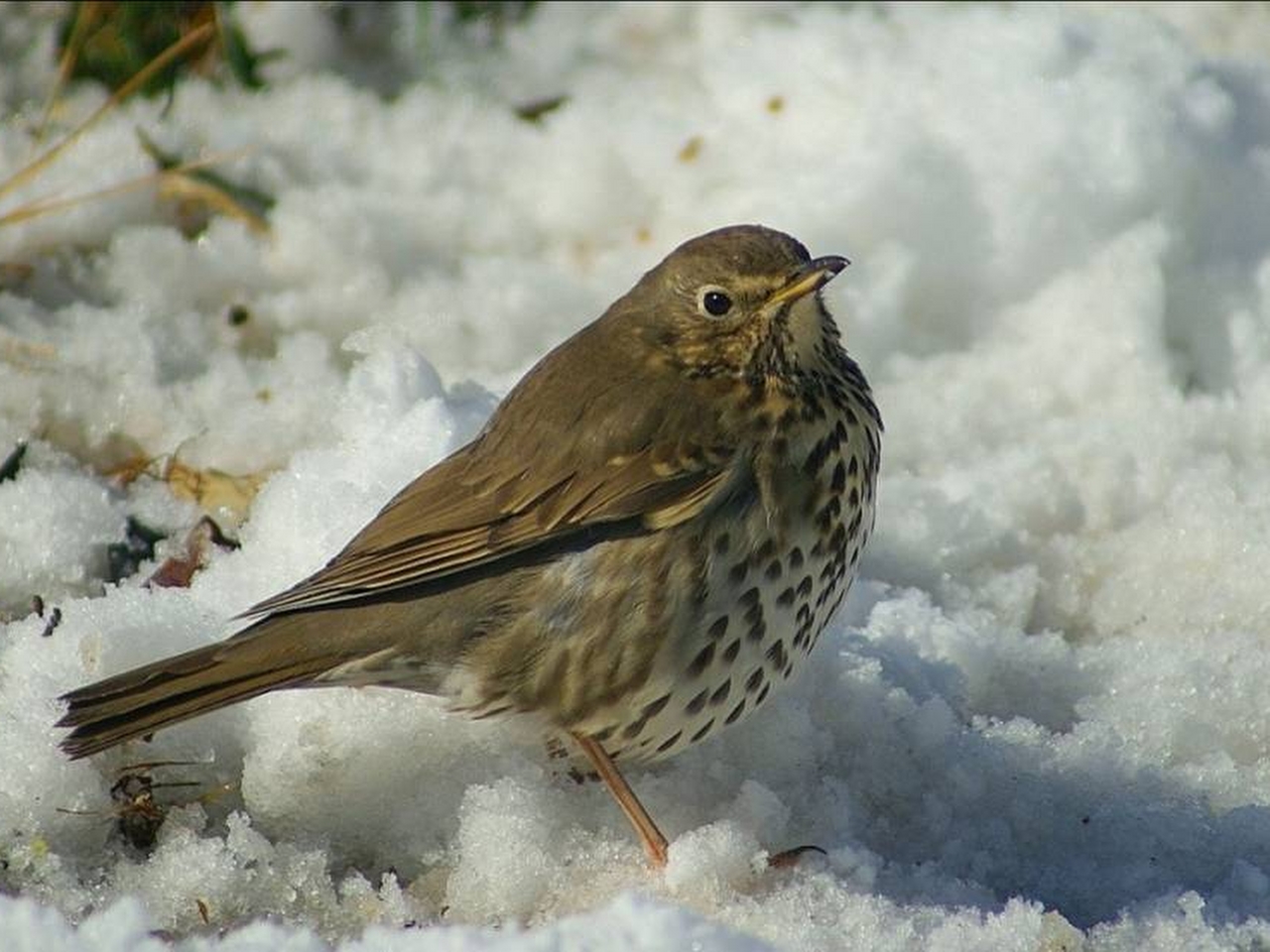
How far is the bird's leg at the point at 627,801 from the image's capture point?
3715mm

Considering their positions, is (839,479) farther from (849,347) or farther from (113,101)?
(113,101)

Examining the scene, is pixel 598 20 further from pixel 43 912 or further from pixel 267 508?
pixel 43 912

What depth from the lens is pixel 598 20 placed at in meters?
6.55

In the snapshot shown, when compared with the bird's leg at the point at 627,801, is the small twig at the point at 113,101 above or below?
above

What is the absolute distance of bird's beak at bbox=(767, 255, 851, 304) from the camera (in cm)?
395

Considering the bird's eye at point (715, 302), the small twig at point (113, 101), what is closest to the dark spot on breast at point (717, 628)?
the bird's eye at point (715, 302)

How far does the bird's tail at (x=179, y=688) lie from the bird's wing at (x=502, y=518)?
3.5 inches

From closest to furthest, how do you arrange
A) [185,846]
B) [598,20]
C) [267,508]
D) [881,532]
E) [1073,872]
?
[185,846] → [1073,872] → [267,508] → [881,532] → [598,20]

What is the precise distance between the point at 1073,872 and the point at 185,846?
1537 mm

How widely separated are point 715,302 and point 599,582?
62 cm

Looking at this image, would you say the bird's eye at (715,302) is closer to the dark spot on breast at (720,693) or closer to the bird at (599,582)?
the bird at (599,582)

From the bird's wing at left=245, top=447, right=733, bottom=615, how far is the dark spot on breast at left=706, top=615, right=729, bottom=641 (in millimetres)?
182

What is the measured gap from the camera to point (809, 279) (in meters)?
3.97

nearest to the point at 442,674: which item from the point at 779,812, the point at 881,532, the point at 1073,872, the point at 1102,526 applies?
the point at 779,812
